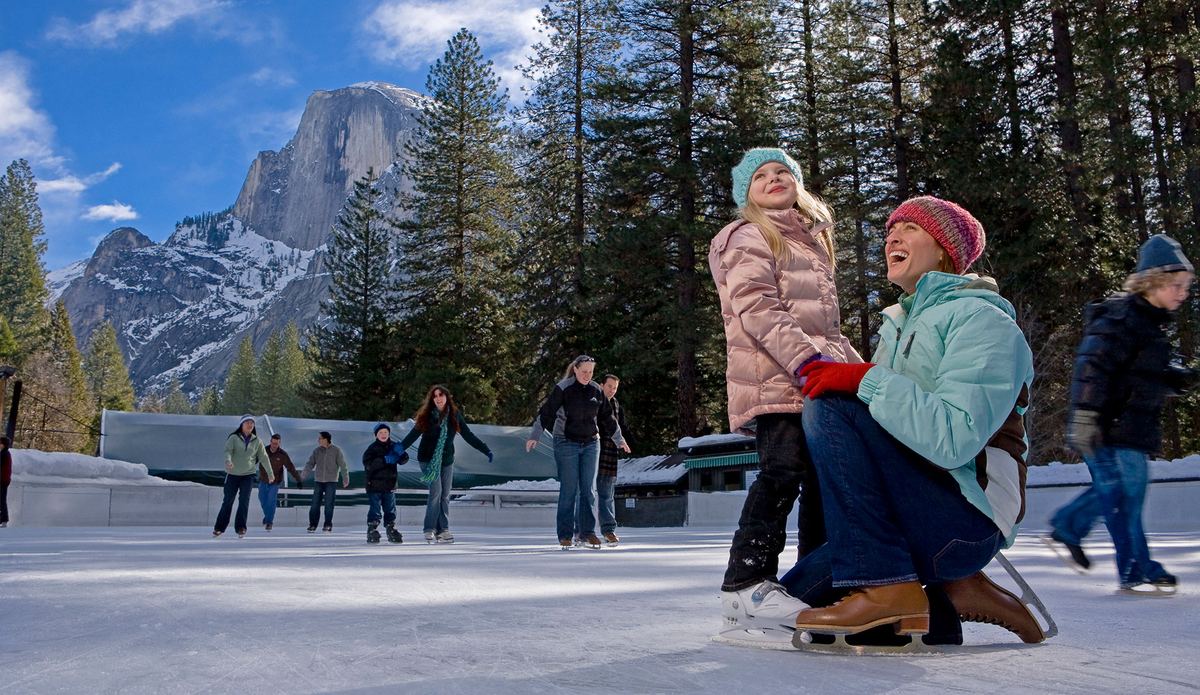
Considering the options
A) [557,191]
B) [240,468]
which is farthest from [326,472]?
[557,191]

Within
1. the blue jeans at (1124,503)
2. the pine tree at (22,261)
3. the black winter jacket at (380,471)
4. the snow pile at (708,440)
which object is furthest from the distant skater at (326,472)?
the pine tree at (22,261)

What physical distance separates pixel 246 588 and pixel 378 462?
21.8 feet

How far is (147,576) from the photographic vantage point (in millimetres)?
4078

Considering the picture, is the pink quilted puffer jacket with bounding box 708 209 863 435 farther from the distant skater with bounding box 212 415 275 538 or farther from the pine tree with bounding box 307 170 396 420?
the pine tree with bounding box 307 170 396 420

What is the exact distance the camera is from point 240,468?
10703mm

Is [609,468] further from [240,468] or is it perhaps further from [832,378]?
[832,378]

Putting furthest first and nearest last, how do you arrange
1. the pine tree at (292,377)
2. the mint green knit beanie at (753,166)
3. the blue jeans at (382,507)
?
1. the pine tree at (292,377)
2. the blue jeans at (382,507)
3. the mint green knit beanie at (753,166)

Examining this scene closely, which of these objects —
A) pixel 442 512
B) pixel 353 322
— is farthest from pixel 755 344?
pixel 353 322

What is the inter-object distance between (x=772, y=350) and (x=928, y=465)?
0.53m

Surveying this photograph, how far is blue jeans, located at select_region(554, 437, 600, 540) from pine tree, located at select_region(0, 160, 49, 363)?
5809 centimetres

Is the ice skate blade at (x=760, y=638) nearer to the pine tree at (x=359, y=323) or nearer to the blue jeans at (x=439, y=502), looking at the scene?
the blue jeans at (x=439, y=502)

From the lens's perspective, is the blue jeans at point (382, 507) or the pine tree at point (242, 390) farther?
the pine tree at point (242, 390)

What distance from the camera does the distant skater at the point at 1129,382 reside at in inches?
154

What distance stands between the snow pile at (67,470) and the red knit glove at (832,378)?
1567 cm
